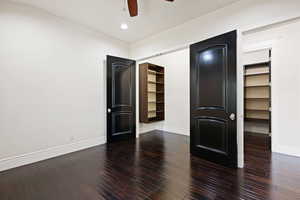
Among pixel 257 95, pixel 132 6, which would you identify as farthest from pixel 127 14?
pixel 257 95

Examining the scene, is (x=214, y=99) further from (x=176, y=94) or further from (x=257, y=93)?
(x=257, y=93)

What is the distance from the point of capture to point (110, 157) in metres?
3.15

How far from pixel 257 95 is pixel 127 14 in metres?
4.69

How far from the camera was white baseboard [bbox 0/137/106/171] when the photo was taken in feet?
8.71

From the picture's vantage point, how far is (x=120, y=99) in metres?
4.27

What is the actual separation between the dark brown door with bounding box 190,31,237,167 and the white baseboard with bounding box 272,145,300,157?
1.55 m

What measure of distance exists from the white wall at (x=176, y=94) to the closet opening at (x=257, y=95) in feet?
6.12

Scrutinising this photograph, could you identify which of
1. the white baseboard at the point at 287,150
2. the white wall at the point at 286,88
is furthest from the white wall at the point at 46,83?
the white baseboard at the point at 287,150

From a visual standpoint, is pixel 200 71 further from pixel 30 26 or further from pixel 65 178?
pixel 30 26

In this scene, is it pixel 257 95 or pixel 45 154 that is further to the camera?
pixel 257 95

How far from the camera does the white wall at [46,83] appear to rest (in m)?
2.67

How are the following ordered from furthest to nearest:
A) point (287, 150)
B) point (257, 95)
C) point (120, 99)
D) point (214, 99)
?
point (257, 95)
point (120, 99)
point (287, 150)
point (214, 99)

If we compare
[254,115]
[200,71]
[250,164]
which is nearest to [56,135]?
[200,71]

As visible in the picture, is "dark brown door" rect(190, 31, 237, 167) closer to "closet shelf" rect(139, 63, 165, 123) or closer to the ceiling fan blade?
the ceiling fan blade
